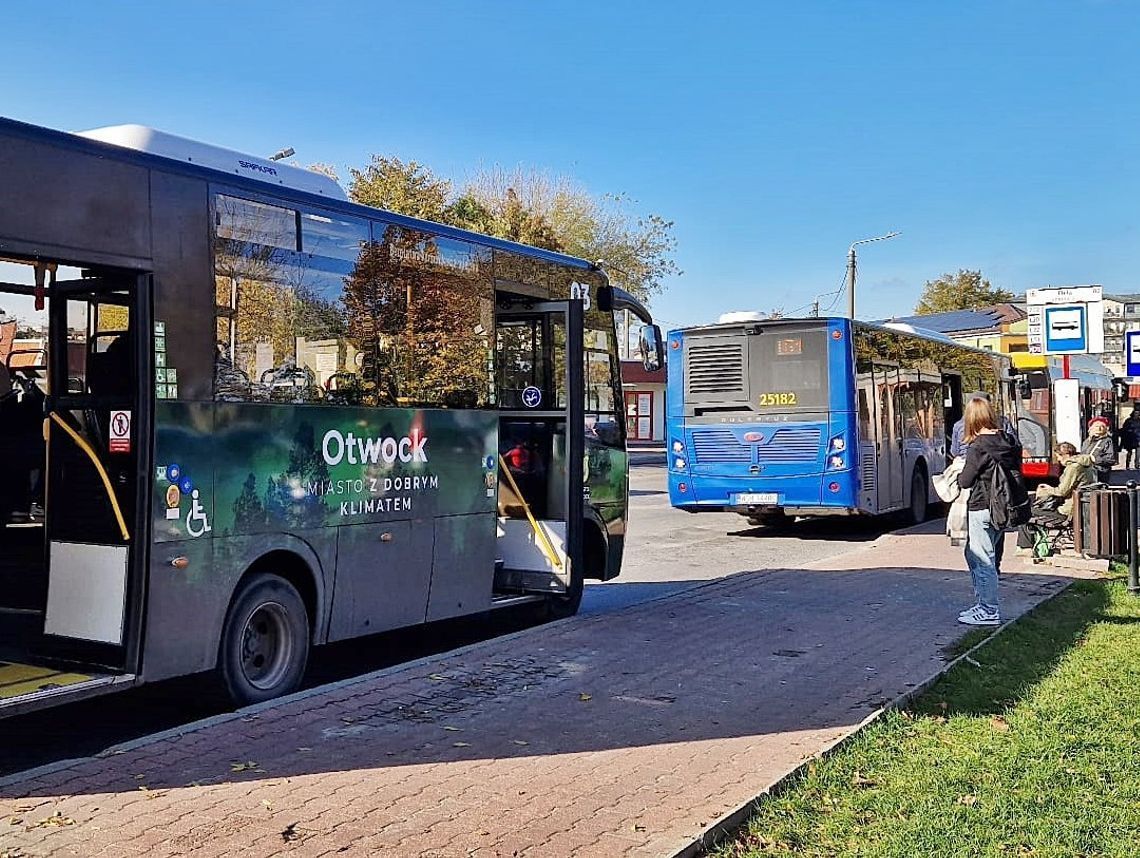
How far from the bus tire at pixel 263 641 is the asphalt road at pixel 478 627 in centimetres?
19

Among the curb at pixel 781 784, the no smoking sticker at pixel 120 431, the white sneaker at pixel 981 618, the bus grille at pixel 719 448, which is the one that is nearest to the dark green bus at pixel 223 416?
the no smoking sticker at pixel 120 431

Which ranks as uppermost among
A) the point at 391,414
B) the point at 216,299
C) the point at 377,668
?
Answer: the point at 216,299

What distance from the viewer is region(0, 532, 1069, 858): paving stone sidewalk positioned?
A: 4883mm

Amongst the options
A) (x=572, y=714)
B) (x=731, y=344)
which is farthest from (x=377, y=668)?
(x=731, y=344)

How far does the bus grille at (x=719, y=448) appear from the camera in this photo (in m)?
17.8

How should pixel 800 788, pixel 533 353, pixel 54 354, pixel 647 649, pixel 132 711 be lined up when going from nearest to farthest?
pixel 800 788
pixel 54 354
pixel 132 711
pixel 647 649
pixel 533 353

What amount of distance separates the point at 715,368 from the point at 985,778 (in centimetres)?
1268

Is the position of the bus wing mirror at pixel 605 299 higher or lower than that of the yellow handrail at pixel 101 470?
higher

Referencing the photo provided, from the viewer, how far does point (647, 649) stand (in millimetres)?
8961

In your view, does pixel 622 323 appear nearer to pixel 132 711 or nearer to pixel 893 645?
pixel 893 645

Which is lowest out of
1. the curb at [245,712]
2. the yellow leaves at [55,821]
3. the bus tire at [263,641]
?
the yellow leaves at [55,821]

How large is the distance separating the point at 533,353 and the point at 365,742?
4.74 m

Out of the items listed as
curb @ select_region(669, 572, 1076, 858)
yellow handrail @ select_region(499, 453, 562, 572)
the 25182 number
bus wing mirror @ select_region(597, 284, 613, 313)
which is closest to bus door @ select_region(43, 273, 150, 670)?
curb @ select_region(669, 572, 1076, 858)

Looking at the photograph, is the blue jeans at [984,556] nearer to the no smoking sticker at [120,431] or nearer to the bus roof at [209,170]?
the bus roof at [209,170]
